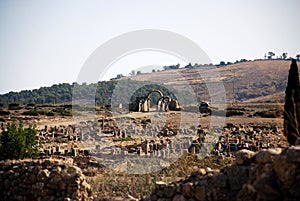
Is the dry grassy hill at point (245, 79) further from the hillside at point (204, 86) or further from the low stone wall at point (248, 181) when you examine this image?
the low stone wall at point (248, 181)

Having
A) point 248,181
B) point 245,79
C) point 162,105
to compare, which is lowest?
point 248,181

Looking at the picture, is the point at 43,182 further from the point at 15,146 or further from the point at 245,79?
the point at 245,79

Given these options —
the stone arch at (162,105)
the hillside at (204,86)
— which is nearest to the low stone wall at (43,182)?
the stone arch at (162,105)

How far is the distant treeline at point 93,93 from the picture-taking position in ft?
278

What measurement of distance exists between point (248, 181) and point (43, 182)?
16.0 feet

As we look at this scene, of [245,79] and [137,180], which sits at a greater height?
[245,79]

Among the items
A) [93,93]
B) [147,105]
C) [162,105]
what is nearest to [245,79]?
[93,93]

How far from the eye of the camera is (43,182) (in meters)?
9.18

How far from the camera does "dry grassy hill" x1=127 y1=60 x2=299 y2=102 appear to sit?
87819 mm

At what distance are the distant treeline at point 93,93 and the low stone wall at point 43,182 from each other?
224ft

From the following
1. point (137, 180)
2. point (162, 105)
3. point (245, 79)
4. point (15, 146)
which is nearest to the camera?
point (15, 146)

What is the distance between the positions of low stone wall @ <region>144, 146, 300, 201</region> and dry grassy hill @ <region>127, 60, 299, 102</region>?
235 feet

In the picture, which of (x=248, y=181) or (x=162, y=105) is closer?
(x=248, y=181)

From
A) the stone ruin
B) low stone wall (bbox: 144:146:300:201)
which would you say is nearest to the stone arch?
the stone ruin
